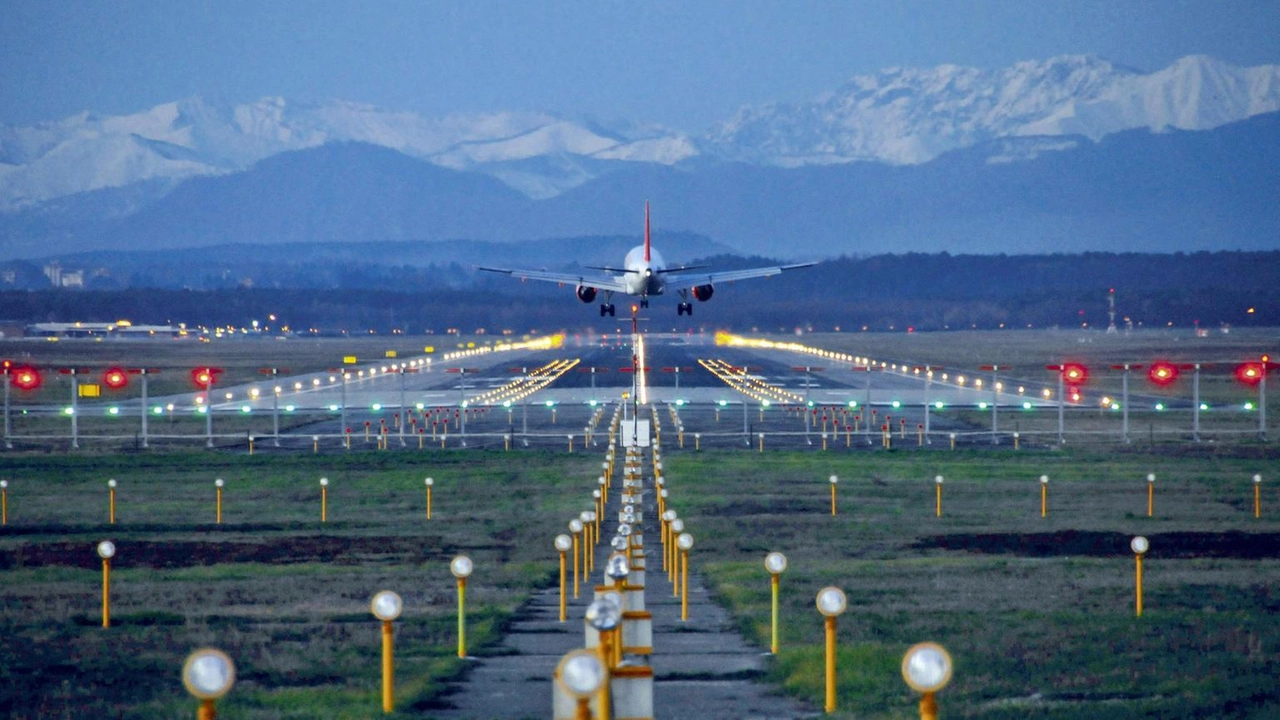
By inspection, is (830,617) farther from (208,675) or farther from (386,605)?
(208,675)

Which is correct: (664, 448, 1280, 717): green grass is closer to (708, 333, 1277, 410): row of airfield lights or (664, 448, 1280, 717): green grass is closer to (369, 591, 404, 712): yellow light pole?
(369, 591, 404, 712): yellow light pole

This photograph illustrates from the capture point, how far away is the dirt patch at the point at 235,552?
29.6m

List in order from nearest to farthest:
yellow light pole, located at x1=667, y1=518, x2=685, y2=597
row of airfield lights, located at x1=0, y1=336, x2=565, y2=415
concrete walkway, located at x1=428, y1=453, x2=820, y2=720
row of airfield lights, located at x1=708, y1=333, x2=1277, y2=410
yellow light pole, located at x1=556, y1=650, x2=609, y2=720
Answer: yellow light pole, located at x1=556, y1=650, x2=609, y2=720, concrete walkway, located at x1=428, y1=453, x2=820, y2=720, yellow light pole, located at x1=667, y1=518, x2=685, y2=597, row of airfield lights, located at x1=708, y1=333, x2=1277, y2=410, row of airfield lights, located at x1=0, y1=336, x2=565, y2=415

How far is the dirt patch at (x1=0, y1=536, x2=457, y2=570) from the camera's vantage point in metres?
29.6

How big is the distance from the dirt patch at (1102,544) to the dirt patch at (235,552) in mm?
9267

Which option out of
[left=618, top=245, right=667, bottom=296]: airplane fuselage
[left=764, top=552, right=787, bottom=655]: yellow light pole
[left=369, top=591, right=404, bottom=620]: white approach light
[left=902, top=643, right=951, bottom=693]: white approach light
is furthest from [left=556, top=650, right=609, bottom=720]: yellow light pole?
[left=618, top=245, right=667, bottom=296]: airplane fuselage

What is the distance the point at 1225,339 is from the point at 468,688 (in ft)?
507

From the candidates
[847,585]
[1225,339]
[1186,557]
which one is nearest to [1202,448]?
[1186,557]

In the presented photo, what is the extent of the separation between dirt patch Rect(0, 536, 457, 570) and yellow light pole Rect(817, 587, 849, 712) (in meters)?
15.3

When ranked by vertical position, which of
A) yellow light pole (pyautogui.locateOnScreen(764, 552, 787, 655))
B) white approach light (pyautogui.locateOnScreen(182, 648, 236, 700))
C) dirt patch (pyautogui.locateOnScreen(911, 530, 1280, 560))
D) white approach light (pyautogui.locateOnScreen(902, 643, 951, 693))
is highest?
white approach light (pyautogui.locateOnScreen(182, 648, 236, 700))

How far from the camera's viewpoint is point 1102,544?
31.6 metres

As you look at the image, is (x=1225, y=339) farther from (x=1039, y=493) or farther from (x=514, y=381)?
(x=1039, y=493)

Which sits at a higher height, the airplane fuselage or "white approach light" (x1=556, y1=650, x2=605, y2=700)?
the airplane fuselage

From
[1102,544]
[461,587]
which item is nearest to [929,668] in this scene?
[461,587]
